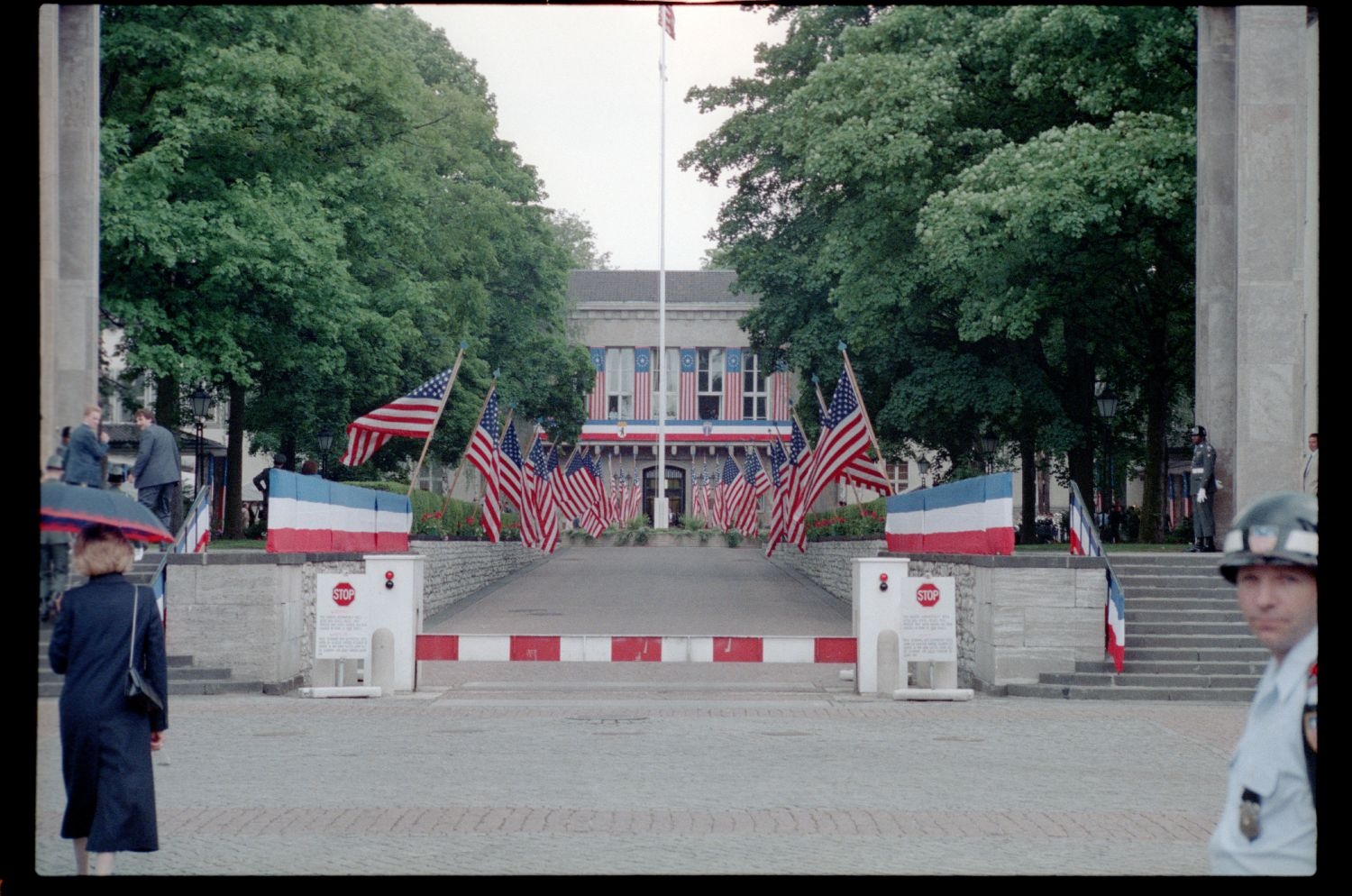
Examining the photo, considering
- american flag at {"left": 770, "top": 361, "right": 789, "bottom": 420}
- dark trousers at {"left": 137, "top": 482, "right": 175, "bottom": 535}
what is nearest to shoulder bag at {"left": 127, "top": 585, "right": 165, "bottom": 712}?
dark trousers at {"left": 137, "top": 482, "right": 175, "bottom": 535}

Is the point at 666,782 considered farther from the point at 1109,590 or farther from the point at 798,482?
the point at 798,482

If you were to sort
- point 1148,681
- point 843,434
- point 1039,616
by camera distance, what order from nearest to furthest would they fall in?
point 1148,681 → point 1039,616 → point 843,434

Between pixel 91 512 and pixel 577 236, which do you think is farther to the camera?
pixel 577 236

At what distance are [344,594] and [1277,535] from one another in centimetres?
1367

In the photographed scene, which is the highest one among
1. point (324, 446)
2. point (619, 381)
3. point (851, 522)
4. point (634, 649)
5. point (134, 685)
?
point (619, 381)

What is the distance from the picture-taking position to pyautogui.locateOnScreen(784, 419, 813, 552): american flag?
32719 mm

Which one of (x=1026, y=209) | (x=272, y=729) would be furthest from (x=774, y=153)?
(x=272, y=729)

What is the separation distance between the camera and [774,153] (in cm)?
3966

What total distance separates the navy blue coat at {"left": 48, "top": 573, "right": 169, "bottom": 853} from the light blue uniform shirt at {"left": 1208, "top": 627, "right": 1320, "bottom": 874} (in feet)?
13.6

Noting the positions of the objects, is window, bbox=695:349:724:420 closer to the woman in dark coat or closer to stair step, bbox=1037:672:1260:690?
stair step, bbox=1037:672:1260:690

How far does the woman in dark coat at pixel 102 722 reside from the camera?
21.4 feet

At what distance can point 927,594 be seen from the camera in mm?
16594

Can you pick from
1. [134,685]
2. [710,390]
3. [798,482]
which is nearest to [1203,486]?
[798,482]

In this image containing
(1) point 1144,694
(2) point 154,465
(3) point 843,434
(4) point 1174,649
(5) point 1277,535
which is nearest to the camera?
(5) point 1277,535
